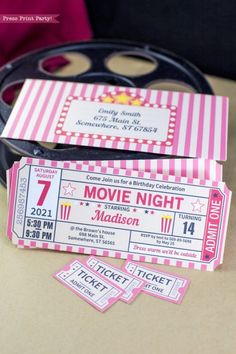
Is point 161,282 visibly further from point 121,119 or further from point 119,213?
point 121,119

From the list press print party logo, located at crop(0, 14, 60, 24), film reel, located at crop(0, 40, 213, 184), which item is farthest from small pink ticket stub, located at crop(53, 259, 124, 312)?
press print party logo, located at crop(0, 14, 60, 24)

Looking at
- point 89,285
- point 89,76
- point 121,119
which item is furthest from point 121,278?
point 89,76

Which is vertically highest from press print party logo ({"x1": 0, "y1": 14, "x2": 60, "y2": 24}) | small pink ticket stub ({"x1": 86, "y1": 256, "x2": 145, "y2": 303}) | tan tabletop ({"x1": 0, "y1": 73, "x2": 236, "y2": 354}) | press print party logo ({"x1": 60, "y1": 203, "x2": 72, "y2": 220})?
press print party logo ({"x1": 0, "y1": 14, "x2": 60, "y2": 24})

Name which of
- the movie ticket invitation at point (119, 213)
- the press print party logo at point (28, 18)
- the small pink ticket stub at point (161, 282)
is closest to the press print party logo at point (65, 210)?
the movie ticket invitation at point (119, 213)

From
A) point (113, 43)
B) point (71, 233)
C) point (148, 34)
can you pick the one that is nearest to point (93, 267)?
point (71, 233)

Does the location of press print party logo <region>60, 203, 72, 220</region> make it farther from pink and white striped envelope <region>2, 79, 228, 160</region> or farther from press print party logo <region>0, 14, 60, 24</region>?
press print party logo <region>0, 14, 60, 24</region>

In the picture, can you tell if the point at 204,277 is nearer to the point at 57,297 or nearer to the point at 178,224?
the point at 178,224
